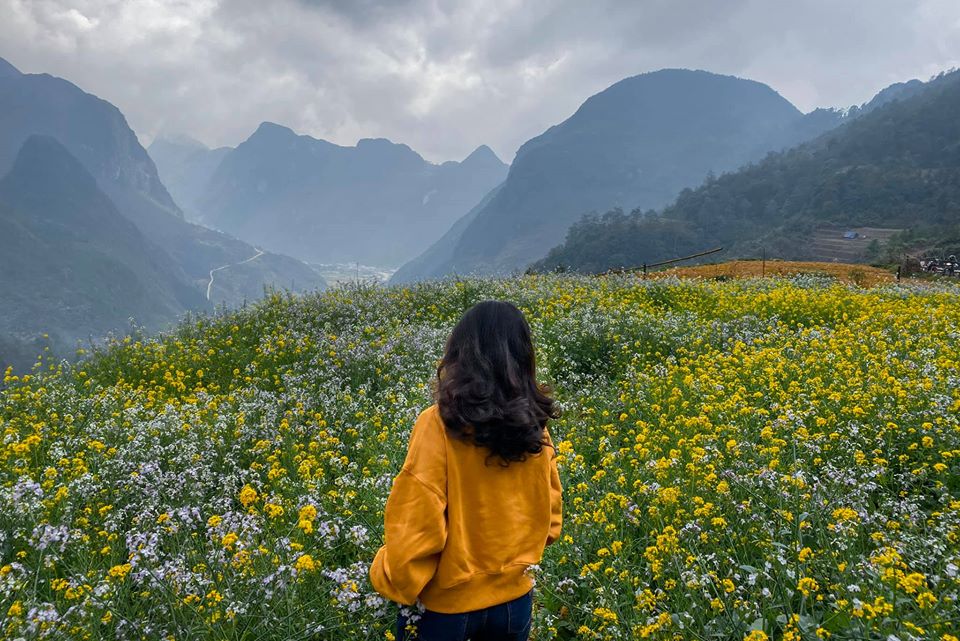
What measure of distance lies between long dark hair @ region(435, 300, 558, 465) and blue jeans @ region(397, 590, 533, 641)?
0.70 m

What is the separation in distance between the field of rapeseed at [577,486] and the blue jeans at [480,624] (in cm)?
51

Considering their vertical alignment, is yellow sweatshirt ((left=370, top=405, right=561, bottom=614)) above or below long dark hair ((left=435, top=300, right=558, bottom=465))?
below

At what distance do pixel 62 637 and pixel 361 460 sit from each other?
3.07 m

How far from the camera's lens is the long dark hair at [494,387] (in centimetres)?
229

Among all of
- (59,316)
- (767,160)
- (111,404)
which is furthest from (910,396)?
(59,316)

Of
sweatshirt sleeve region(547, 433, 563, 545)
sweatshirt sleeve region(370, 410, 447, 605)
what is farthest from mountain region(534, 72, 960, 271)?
sweatshirt sleeve region(370, 410, 447, 605)

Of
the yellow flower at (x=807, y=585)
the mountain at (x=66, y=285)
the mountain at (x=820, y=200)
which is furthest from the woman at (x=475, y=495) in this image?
the mountain at (x=66, y=285)

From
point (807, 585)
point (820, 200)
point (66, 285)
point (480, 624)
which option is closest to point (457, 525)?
point (480, 624)

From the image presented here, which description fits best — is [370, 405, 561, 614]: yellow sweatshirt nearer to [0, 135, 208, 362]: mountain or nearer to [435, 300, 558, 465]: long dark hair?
[435, 300, 558, 465]: long dark hair

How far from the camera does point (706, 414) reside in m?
5.86

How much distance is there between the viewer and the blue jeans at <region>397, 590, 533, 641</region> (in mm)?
2434

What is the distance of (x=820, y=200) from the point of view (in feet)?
292

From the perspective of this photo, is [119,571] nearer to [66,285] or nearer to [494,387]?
[494,387]

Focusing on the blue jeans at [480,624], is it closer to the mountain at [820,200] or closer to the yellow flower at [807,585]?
the yellow flower at [807,585]
